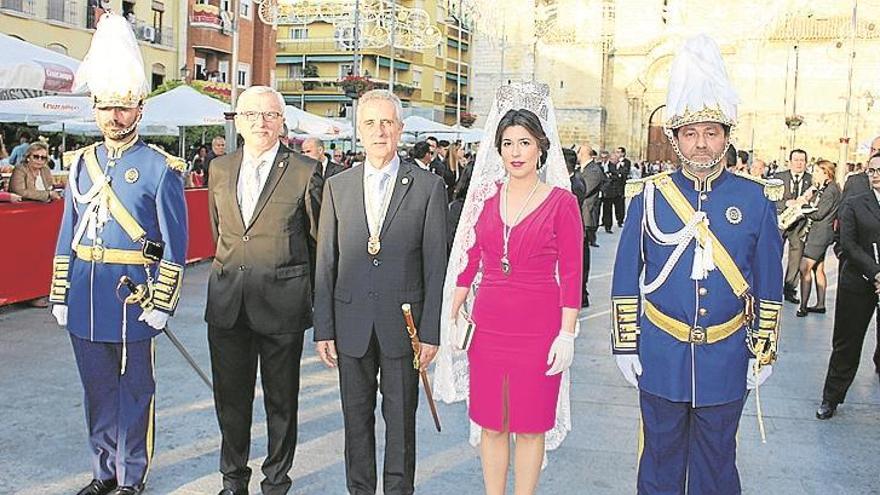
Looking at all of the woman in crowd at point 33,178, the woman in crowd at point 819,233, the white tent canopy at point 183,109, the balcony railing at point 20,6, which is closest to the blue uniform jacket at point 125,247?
the woman in crowd at point 33,178

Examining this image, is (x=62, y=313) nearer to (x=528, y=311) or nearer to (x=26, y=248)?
(x=528, y=311)

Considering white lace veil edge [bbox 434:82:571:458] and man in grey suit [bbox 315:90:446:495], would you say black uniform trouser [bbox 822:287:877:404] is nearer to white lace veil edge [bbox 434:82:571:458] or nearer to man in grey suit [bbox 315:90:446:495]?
white lace veil edge [bbox 434:82:571:458]

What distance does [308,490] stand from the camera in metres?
4.58

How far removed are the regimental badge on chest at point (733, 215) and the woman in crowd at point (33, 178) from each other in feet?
27.3

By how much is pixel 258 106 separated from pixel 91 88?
855 millimetres

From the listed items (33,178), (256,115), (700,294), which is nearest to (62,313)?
(256,115)

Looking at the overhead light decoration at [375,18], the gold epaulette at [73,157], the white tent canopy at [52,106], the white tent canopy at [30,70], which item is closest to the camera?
the gold epaulette at [73,157]

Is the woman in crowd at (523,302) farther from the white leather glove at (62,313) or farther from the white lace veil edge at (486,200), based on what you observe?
the white leather glove at (62,313)

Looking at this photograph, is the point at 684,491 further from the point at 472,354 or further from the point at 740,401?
the point at 472,354

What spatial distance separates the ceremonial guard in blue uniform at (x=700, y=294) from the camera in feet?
11.7

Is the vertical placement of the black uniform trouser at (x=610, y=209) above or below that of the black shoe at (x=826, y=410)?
above

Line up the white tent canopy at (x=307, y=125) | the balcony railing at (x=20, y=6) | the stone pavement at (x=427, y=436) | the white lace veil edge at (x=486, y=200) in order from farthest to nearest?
the balcony railing at (x=20, y=6)
the white tent canopy at (x=307, y=125)
the stone pavement at (x=427, y=436)
the white lace veil edge at (x=486, y=200)

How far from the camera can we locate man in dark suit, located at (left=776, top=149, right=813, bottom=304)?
36.9 ft

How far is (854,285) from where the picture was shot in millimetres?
6398
